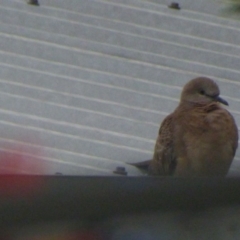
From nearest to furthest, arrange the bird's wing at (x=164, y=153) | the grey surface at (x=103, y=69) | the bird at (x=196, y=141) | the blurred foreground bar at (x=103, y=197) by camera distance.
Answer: the blurred foreground bar at (x=103, y=197), the bird at (x=196, y=141), the bird's wing at (x=164, y=153), the grey surface at (x=103, y=69)

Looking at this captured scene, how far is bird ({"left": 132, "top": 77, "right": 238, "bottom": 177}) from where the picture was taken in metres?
5.61

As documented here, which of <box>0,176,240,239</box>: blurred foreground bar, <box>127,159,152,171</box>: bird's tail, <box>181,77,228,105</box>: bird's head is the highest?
<box>0,176,240,239</box>: blurred foreground bar

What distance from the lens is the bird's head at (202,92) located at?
6.00m

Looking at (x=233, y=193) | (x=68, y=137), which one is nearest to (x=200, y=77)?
A: (x=68, y=137)

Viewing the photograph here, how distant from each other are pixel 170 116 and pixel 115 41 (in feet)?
3.94

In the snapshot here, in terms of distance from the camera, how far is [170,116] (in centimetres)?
590

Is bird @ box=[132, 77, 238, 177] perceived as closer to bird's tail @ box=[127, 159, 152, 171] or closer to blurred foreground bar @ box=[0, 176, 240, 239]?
bird's tail @ box=[127, 159, 152, 171]

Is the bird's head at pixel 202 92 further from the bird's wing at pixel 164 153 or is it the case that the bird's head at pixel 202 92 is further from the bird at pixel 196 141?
the bird's wing at pixel 164 153

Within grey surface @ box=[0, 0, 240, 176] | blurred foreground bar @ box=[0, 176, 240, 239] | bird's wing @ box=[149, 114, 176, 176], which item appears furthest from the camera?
grey surface @ box=[0, 0, 240, 176]

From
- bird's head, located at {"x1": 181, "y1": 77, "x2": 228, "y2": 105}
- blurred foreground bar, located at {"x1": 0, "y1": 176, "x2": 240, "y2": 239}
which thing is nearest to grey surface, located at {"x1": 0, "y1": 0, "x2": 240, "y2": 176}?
bird's head, located at {"x1": 181, "y1": 77, "x2": 228, "y2": 105}

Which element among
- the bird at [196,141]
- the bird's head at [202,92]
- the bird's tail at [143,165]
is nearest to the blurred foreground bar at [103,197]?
the bird at [196,141]

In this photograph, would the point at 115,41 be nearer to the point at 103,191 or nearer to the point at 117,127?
the point at 117,127

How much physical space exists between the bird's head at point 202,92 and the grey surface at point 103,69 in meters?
0.35

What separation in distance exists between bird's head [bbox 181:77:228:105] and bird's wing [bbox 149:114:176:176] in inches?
10.4
